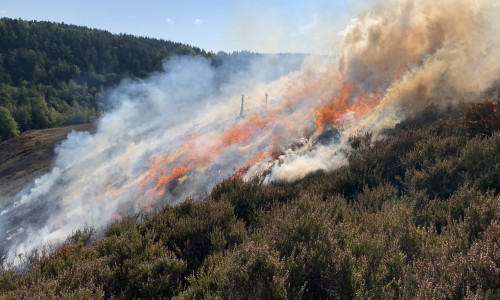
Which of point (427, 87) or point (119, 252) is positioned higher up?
point (427, 87)

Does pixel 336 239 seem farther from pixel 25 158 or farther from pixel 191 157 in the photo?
pixel 25 158

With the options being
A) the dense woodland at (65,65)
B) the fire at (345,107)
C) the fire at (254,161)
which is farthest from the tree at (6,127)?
the fire at (345,107)

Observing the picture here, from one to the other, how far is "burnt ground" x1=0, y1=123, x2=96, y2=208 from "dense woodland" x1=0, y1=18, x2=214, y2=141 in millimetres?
13713

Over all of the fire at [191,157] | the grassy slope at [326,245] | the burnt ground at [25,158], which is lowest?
the burnt ground at [25,158]

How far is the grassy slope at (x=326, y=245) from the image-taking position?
126 inches

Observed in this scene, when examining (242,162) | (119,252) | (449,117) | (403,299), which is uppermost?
(449,117)

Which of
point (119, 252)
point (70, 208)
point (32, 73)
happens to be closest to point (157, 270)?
point (119, 252)

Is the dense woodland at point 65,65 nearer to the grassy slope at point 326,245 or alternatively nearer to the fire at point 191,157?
the fire at point 191,157

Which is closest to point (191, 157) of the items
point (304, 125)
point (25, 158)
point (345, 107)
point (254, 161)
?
Answer: point (254, 161)

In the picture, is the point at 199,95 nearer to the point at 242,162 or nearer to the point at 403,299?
the point at 242,162

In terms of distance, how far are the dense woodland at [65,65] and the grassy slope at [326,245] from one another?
58.3m

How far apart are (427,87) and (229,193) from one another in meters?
8.42

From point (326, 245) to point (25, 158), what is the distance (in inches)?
1500

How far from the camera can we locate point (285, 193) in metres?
7.52
